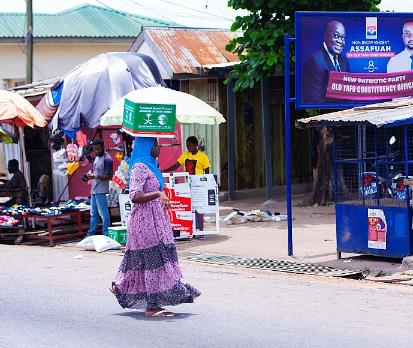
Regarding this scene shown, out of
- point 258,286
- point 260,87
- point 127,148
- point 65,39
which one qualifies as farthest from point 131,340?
point 65,39

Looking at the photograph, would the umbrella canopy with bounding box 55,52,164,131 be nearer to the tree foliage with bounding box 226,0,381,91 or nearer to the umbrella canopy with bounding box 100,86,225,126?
the umbrella canopy with bounding box 100,86,225,126

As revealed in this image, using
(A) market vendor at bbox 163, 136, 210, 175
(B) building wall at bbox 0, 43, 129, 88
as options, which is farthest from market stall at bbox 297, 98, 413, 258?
(B) building wall at bbox 0, 43, 129, 88

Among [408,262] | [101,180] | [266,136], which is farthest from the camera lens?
[266,136]

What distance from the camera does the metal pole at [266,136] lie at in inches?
888

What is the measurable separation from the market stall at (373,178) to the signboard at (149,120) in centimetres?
352

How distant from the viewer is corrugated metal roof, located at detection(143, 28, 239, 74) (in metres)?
23.4

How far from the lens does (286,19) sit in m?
20.6

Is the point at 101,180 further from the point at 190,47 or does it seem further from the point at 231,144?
the point at 190,47

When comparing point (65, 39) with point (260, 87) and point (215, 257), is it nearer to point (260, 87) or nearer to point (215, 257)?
point (260, 87)

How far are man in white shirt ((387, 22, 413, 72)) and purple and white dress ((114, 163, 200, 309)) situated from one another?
21.0 feet

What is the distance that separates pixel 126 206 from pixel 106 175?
0.65 m

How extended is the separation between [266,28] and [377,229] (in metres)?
8.17

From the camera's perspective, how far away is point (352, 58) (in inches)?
572

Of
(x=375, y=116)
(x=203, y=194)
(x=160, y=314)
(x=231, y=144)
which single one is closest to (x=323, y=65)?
(x=375, y=116)
